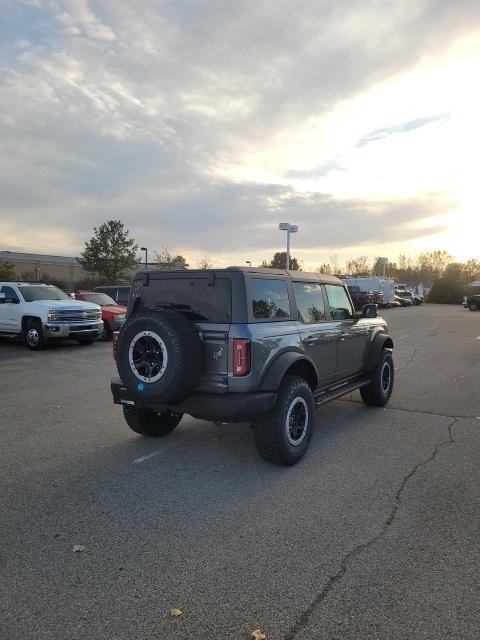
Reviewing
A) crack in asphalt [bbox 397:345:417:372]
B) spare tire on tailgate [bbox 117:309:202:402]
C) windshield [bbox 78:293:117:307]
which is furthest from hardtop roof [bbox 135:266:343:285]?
windshield [bbox 78:293:117:307]

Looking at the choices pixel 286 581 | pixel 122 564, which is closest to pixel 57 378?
pixel 122 564

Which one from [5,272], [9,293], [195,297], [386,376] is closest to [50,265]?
[5,272]

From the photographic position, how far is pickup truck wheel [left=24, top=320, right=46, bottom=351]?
43.2ft

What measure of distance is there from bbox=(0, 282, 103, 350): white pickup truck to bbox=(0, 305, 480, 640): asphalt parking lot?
7335 millimetres

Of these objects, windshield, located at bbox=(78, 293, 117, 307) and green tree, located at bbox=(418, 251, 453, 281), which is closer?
windshield, located at bbox=(78, 293, 117, 307)

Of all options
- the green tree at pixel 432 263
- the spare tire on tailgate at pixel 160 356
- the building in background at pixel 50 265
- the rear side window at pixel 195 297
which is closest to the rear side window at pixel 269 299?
the rear side window at pixel 195 297

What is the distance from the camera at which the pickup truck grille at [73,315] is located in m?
13.1

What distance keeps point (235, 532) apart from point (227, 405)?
113cm

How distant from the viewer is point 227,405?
4.25m

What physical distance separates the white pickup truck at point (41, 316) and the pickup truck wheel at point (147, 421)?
841 cm

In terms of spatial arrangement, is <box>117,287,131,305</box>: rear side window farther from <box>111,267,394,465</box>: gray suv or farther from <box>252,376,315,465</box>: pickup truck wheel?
<box>252,376,315,465</box>: pickup truck wheel

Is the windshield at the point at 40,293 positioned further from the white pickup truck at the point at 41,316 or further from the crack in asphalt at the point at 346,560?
the crack in asphalt at the point at 346,560

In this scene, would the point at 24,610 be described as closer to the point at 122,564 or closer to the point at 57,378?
the point at 122,564

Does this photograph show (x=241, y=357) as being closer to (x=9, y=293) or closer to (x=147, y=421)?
(x=147, y=421)
